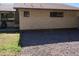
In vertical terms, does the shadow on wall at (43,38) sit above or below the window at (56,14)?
below

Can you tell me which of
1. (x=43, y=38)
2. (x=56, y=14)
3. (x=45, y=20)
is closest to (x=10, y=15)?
(x=45, y=20)

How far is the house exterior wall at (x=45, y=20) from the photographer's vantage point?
73.1 feet

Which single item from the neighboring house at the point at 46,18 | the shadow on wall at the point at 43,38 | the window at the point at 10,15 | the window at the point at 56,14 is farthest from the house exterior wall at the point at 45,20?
the window at the point at 10,15

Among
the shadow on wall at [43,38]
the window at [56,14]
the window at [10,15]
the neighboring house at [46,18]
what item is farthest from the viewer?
the window at [10,15]

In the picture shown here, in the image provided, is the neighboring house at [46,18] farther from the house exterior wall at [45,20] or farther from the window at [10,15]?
the window at [10,15]

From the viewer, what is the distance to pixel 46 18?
22.6 metres

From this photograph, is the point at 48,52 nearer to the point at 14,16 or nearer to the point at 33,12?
the point at 33,12

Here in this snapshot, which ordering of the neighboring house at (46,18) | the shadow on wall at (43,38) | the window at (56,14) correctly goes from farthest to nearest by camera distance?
1. the window at (56,14)
2. the neighboring house at (46,18)
3. the shadow on wall at (43,38)

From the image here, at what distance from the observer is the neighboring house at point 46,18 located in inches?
876

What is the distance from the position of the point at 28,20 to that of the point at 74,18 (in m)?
4.74

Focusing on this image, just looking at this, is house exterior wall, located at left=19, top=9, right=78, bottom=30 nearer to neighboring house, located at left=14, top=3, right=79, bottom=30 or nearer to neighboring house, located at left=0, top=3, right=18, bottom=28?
neighboring house, located at left=14, top=3, right=79, bottom=30

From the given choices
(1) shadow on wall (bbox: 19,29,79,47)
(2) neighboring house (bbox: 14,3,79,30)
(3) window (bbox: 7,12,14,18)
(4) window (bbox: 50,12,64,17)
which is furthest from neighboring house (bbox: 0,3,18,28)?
(1) shadow on wall (bbox: 19,29,79,47)

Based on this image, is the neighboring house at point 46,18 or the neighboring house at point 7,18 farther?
the neighboring house at point 7,18

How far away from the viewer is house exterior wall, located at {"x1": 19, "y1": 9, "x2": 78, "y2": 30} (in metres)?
22.3
